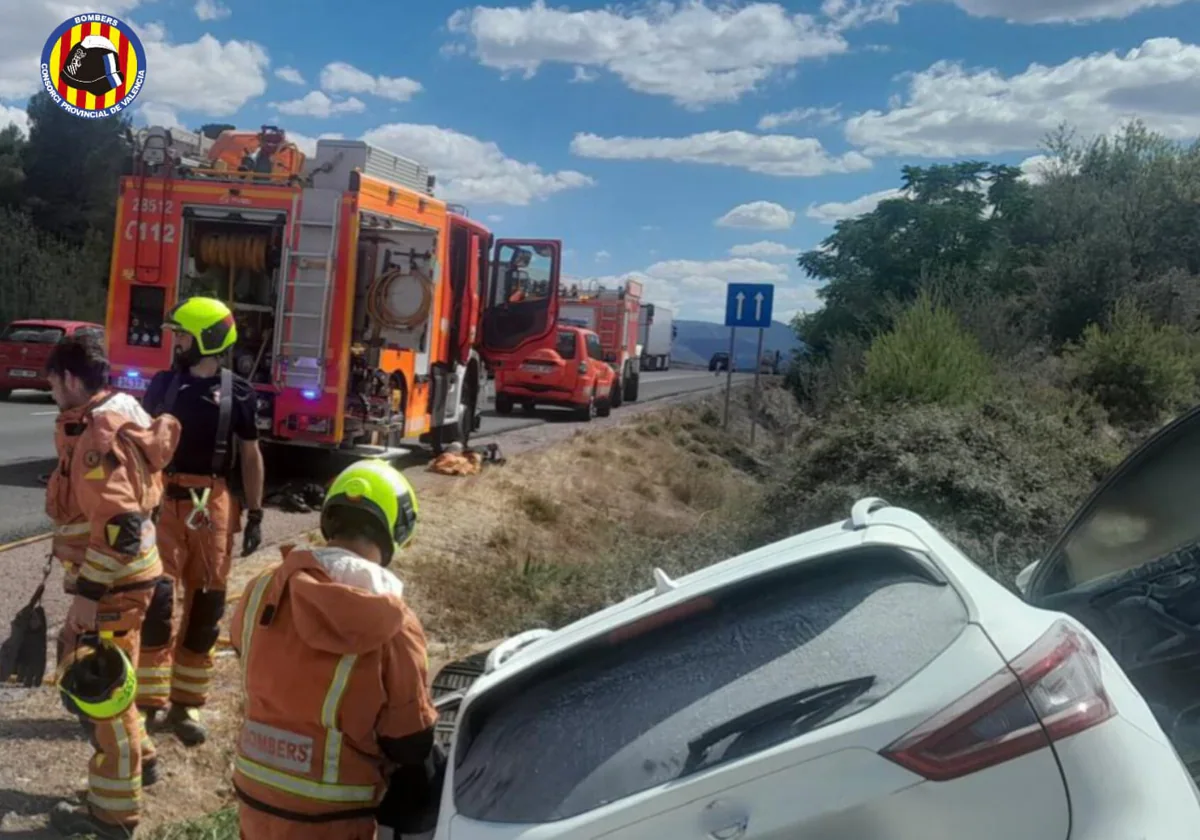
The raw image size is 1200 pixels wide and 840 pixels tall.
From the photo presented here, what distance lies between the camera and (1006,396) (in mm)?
9836

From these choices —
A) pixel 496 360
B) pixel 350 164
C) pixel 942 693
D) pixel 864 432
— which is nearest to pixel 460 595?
pixel 864 432

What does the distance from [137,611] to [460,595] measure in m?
3.34

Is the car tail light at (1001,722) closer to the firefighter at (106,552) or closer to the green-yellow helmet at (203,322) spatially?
the firefighter at (106,552)

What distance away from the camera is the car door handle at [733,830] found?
1.67m

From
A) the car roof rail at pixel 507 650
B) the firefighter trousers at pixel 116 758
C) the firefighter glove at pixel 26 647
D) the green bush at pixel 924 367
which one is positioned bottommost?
the firefighter trousers at pixel 116 758

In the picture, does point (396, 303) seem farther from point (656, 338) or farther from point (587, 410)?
point (656, 338)

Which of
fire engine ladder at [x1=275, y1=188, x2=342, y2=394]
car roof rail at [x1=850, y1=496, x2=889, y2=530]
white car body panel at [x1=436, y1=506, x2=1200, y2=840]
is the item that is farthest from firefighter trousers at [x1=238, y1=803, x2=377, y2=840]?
fire engine ladder at [x1=275, y1=188, x2=342, y2=394]

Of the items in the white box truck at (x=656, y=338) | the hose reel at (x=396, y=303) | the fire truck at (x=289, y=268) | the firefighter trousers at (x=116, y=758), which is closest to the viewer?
the firefighter trousers at (x=116, y=758)

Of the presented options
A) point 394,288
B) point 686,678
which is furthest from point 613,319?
point 686,678

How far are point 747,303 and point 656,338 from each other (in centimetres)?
3084

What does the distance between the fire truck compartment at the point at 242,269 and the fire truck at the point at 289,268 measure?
1cm

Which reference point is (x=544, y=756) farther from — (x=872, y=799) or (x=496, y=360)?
(x=496, y=360)

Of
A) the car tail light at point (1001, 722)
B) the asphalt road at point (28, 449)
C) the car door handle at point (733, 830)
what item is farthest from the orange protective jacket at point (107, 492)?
the asphalt road at point (28, 449)

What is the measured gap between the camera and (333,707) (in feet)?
8.04
